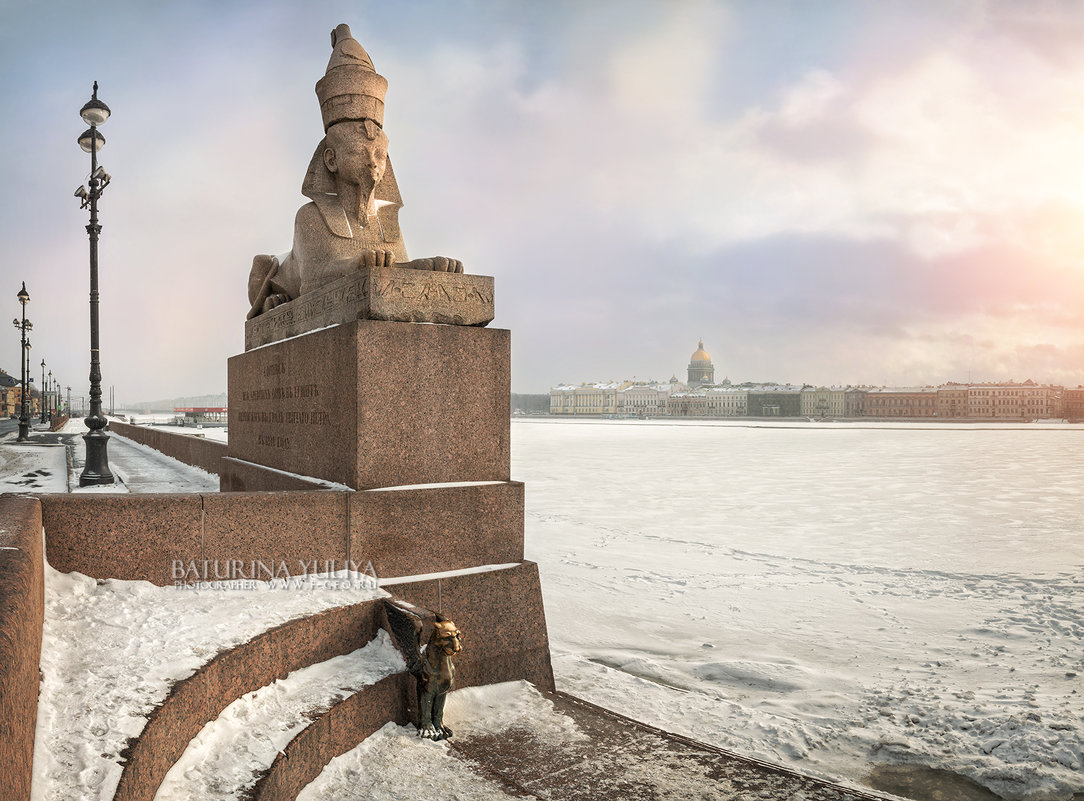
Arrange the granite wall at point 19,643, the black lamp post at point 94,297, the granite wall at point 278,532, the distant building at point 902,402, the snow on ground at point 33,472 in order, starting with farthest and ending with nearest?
the distant building at point 902,402
the black lamp post at point 94,297
the snow on ground at point 33,472
the granite wall at point 278,532
the granite wall at point 19,643

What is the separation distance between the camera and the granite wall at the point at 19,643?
1.55 meters

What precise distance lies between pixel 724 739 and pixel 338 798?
6.30 feet

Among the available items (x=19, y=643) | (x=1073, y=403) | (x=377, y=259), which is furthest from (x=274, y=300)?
(x=1073, y=403)

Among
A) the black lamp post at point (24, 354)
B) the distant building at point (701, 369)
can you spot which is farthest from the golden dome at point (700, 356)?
the black lamp post at point (24, 354)

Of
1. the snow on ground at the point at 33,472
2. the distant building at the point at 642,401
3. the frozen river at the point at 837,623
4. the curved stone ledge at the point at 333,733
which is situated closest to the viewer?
the curved stone ledge at the point at 333,733

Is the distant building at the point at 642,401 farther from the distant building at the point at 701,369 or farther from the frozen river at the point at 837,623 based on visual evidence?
the frozen river at the point at 837,623

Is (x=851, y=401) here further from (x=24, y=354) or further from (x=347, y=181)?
(x=347, y=181)

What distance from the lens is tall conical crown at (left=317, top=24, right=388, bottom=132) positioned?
498cm

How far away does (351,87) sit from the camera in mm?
4977

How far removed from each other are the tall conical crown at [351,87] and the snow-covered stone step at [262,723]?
11.3ft

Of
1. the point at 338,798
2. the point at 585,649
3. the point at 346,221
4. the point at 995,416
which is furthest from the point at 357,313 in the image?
the point at 995,416

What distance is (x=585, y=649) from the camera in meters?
5.20

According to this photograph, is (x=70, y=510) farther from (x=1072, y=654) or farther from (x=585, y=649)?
(x=1072, y=654)

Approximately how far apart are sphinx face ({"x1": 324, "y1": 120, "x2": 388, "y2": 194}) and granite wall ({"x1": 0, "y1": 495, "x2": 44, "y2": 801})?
9.85ft
